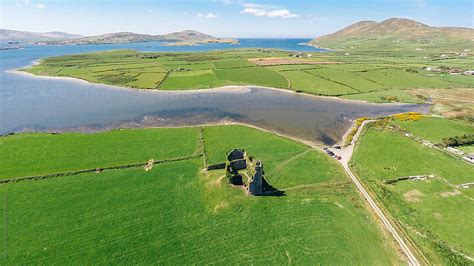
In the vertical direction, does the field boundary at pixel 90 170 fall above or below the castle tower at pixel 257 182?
below

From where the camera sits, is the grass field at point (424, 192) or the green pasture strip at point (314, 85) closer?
the grass field at point (424, 192)

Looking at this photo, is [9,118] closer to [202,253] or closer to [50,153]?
[50,153]

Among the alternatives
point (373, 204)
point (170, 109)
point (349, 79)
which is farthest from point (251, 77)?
point (373, 204)

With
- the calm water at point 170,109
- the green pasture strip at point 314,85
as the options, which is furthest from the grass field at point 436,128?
the green pasture strip at point 314,85

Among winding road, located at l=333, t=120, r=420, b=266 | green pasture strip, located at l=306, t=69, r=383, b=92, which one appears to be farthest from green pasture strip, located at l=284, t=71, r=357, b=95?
winding road, located at l=333, t=120, r=420, b=266

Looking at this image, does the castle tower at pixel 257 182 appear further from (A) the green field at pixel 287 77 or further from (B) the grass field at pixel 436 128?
(A) the green field at pixel 287 77

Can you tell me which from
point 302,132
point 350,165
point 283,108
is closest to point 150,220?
point 350,165
